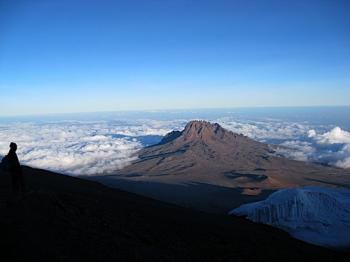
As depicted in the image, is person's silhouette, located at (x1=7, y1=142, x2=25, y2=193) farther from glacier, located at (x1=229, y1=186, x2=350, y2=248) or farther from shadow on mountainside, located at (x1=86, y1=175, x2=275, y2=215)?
shadow on mountainside, located at (x1=86, y1=175, x2=275, y2=215)

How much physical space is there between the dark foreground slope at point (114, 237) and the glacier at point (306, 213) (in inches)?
523

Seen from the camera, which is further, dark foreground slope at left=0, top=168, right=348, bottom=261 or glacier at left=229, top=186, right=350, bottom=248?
glacier at left=229, top=186, right=350, bottom=248

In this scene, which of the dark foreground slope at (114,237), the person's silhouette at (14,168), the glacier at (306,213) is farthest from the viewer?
the glacier at (306,213)

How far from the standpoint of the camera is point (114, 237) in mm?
17062

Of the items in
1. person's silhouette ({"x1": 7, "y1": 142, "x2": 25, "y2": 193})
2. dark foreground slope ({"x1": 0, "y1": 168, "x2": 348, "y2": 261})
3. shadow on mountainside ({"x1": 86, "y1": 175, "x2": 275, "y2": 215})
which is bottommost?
shadow on mountainside ({"x1": 86, "y1": 175, "x2": 275, "y2": 215})

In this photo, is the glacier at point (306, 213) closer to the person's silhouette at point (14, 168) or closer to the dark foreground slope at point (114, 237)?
the dark foreground slope at point (114, 237)

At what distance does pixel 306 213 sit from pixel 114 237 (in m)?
27.8

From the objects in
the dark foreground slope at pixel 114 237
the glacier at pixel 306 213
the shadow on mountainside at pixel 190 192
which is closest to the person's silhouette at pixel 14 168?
the dark foreground slope at pixel 114 237

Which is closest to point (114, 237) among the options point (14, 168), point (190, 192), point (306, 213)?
point (14, 168)

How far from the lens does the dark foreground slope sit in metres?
14.3

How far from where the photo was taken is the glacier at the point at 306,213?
119ft

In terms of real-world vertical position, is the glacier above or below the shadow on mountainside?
above

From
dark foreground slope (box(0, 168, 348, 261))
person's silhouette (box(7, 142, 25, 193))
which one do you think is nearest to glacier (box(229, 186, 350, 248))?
dark foreground slope (box(0, 168, 348, 261))

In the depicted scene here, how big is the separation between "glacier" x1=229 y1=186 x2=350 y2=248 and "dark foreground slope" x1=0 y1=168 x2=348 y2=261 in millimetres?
13273
